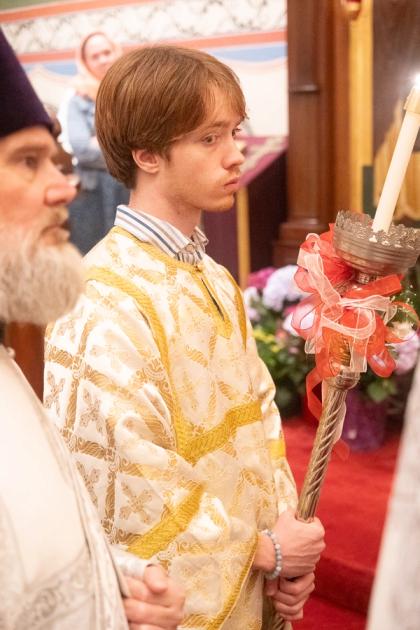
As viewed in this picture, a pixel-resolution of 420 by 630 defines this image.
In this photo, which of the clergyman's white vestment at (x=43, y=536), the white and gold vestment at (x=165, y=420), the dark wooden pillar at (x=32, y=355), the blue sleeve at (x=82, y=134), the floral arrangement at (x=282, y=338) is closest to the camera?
the clergyman's white vestment at (x=43, y=536)

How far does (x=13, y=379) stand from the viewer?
1.16 m

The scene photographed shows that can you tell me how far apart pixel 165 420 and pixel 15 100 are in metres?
0.67

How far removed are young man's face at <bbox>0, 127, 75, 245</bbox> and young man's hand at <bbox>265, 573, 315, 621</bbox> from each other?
0.95m

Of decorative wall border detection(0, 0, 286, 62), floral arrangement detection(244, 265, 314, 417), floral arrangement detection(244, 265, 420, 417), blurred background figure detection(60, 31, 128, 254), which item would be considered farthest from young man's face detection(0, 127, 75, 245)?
blurred background figure detection(60, 31, 128, 254)

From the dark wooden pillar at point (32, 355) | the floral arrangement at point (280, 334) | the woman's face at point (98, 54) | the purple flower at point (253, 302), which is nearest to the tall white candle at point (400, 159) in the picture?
the dark wooden pillar at point (32, 355)

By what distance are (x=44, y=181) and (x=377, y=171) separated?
330 cm

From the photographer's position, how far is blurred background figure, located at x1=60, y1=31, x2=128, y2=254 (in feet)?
18.7

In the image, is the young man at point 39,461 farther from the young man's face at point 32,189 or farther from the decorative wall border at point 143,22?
the decorative wall border at point 143,22

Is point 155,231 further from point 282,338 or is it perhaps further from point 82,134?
point 82,134

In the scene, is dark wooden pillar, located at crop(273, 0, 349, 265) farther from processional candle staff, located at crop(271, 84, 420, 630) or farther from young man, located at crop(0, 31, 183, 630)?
young man, located at crop(0, 31, 183, 630)

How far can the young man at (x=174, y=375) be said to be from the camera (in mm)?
1550

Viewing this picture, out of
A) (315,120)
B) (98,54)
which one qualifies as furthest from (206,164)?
(98,54)

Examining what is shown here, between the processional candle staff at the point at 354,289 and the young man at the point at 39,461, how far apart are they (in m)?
0.47

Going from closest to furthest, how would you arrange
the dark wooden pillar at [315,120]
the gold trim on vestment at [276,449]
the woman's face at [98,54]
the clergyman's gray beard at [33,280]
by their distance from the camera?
the clergyman's gray beard at [33,280], the gold trim on vestment at [276,449], the dark wooden pillar at [315,120], the woman's face at [98,54]
